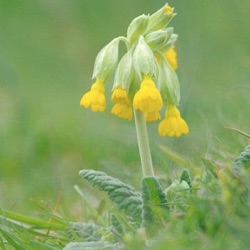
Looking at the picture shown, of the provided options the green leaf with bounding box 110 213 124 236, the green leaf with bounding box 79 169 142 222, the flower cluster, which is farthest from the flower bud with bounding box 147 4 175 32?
the green leaf with bounding box 110 213 124 236

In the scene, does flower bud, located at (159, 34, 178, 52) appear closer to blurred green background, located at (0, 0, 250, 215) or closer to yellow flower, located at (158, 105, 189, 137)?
yellow flower, located at (158, 105, 189, 137)

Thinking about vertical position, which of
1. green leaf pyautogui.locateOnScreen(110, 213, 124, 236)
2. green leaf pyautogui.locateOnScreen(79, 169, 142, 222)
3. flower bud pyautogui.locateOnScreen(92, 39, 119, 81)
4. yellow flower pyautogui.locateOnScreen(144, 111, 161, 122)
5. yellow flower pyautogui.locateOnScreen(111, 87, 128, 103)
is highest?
flower bud pyautogui.locateOnScreen(92, 39, 119, 81)

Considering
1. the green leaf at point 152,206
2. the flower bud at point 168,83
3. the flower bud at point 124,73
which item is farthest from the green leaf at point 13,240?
the flower bud at point 168,83

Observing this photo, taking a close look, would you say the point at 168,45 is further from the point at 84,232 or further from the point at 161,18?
the point at 84,232

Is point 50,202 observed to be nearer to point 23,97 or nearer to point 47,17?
point 23,97

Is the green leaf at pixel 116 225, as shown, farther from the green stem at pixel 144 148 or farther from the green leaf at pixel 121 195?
the green stem at pixel 144 148
